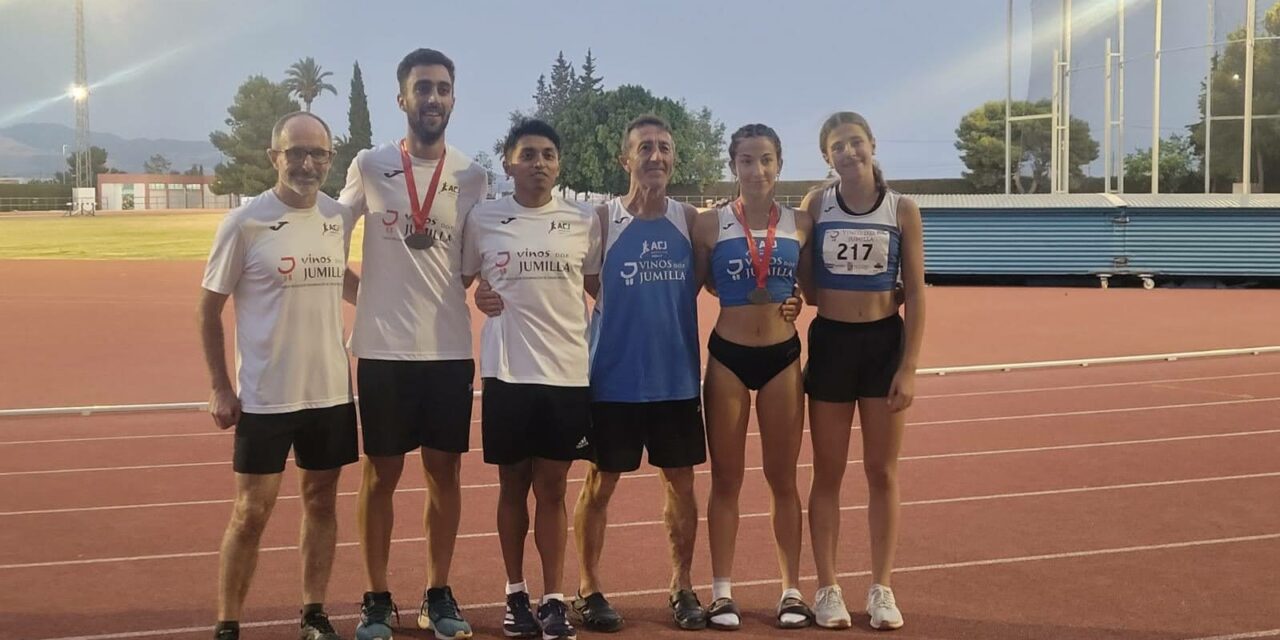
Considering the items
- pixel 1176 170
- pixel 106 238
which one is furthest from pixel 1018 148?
pixel 106 238

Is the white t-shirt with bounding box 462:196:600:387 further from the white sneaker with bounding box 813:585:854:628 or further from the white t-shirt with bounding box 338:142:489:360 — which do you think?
the white sneaker with bounding box 813:585:854:628

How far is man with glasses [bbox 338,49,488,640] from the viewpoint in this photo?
4.16 meters

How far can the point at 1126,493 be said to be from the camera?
256 inches

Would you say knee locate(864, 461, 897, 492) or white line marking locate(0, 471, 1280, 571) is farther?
white line marking locate(0, 471, 1280, 571)

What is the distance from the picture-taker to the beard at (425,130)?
4.22 m

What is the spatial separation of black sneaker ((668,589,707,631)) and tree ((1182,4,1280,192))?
3127 cm

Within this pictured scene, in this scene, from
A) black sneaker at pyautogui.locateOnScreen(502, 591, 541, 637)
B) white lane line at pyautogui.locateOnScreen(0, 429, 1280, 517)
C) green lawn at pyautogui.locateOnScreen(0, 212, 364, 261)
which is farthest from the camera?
green lawn at pyautogui.locateOnScreen(0, 212, 364, 261)

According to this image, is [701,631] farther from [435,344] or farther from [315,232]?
[315,232]

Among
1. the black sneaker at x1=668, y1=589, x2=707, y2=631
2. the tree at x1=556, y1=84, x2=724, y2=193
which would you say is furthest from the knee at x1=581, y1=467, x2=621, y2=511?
the tree at x1=556, y1=84, x2=724, y2=193

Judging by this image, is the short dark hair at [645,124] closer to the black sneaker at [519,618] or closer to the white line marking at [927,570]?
the black sneaker at [519,618]

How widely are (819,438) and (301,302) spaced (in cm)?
186

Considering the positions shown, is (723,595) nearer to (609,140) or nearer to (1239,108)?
(1239,108)

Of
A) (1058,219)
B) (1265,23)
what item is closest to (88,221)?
(1058,219)

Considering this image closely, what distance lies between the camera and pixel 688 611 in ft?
14.1
